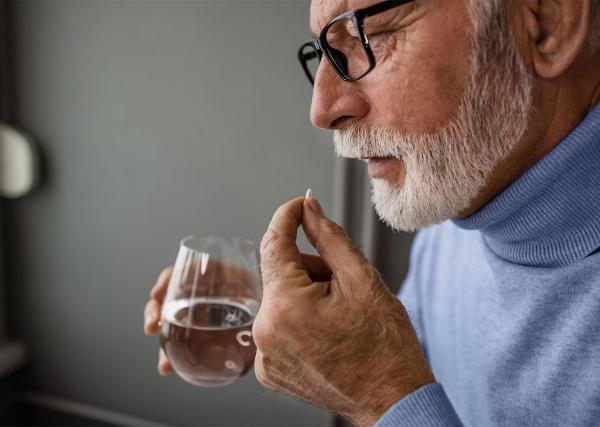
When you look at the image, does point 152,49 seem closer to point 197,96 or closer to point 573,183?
point 197,96

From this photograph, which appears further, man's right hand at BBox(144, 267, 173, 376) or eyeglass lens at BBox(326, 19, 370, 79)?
man's right hand at BBox(144, 267, 173, 376)

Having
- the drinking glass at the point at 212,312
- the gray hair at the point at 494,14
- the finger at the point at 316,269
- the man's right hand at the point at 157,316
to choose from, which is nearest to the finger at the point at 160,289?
the man's right hand at the point at 157,316

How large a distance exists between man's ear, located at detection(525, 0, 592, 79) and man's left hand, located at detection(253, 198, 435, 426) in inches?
13.1

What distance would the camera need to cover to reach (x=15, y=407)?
2002 millimetres

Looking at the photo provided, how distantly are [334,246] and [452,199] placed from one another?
0.69 feet

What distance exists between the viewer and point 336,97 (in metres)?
0.77

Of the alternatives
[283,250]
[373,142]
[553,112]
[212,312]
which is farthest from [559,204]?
[212,312]

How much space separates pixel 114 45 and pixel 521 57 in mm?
1354

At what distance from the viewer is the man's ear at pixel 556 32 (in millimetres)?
673

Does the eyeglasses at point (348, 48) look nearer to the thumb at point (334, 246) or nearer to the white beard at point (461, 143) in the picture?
the white beard at point (461, 143)

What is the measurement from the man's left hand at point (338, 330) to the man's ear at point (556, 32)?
33 cm

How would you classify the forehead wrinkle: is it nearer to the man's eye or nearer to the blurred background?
the man's eye

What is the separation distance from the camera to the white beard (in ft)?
2.38

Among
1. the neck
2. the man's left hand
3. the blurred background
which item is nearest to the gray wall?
the blurred background
